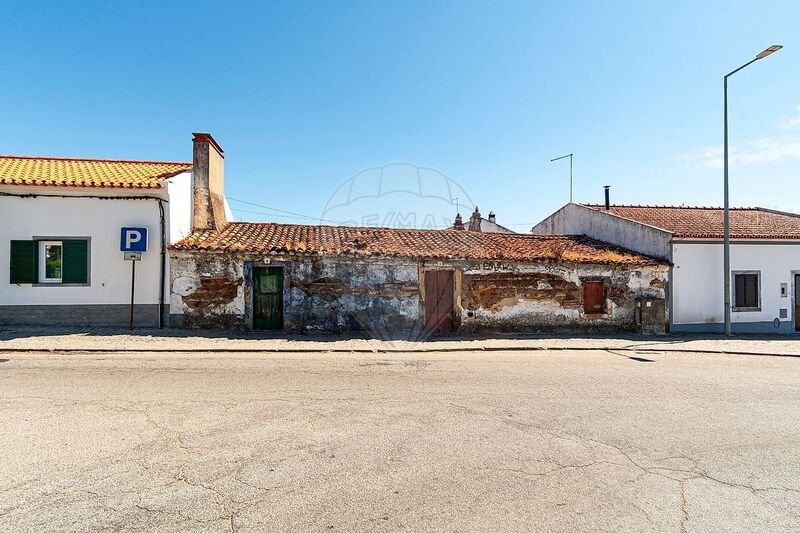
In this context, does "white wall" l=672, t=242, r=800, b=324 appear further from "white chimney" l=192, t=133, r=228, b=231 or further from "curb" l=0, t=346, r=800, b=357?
"white chimney" l=192, t=133, r=228, b=231

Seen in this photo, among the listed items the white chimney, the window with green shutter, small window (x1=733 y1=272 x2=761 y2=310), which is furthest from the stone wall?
small window (x1=733 y1=272 x2=761 y2=310)

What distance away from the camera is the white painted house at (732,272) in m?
15.8

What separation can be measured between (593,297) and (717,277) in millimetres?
5138

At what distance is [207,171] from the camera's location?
1571 centimetres

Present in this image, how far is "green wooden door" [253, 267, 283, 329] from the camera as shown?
13375 millimetres

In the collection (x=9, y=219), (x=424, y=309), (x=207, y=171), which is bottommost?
(x=424, y=309)

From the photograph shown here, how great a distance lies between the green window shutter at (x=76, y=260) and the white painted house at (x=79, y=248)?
2cm

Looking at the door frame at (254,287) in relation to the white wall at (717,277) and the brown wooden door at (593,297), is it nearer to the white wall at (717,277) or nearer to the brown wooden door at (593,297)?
the brown wooden door at (593,297)

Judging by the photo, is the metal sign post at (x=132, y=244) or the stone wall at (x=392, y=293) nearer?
the metal sign post at (x=132, y=244)

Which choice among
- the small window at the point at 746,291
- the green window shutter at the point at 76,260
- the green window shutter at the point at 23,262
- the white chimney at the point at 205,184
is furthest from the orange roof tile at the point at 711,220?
the green window shutter at the point at 23,262

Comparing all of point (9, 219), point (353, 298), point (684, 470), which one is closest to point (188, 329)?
point (353, 298)

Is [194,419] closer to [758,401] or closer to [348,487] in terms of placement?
[348,487]

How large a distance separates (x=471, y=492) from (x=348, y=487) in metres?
1.04

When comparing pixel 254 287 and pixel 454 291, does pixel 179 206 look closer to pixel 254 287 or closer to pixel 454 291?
pixel 254 287
